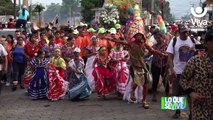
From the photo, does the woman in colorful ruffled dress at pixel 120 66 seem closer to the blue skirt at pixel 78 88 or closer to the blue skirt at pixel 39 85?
the blue skirt at pixel 78 88

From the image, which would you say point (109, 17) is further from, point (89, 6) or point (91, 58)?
point (89, 6)

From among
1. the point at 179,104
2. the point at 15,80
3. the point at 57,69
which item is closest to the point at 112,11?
the point at 15,80

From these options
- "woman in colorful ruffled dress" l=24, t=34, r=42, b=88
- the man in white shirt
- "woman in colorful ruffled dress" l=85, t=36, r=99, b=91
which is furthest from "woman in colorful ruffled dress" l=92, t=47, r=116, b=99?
the man in white shirt

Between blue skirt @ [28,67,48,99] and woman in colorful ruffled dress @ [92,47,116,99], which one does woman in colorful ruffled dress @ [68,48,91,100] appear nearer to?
woman in colorful ruffled dress @ [92,47,116,99]

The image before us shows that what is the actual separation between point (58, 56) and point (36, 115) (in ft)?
8.47

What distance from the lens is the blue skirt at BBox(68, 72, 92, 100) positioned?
38.4 feet

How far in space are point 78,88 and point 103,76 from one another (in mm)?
728

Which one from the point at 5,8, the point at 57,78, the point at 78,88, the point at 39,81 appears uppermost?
the point at 5,8

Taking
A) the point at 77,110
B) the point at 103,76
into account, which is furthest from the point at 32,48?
the point at 77,110

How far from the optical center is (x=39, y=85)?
1206 centimetres

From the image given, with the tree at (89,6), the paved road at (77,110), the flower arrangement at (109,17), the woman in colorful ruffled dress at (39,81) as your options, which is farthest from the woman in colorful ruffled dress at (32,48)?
the tree at (89,6)

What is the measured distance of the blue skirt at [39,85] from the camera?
12.0 meters

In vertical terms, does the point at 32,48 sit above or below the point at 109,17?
below

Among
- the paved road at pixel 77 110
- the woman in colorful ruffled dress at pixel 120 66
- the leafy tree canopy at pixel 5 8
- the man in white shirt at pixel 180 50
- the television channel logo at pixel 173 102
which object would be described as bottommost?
the paved road at pixel 77 110
